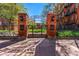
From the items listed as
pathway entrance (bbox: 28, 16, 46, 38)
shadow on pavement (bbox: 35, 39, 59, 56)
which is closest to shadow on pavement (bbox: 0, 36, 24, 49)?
pathway entrance (bbox: 28, 16, 46, 38)

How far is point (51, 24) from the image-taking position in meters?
7.19

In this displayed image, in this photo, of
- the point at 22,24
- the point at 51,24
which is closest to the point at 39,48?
the point at 51,24

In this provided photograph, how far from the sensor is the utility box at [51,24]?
282 inches

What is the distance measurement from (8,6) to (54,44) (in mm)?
1993

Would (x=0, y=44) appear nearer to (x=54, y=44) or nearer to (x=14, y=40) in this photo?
(x=14, y=40)

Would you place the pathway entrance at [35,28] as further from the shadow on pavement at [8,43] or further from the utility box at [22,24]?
the shadow on pavement at [8,43]

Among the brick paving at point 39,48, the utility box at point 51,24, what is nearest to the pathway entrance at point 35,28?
the utility box at point 51,24

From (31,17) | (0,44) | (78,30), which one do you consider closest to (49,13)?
(31,17)

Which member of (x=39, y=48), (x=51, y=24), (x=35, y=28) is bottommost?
(x=39, y=48)

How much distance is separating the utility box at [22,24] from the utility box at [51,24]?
0.67 metres

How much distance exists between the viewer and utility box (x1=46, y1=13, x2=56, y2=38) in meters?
7.16

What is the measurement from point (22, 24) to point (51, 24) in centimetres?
85

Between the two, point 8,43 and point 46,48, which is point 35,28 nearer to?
point 8,43

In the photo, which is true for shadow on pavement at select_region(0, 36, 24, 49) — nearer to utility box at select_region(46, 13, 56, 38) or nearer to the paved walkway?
the paved walkway
